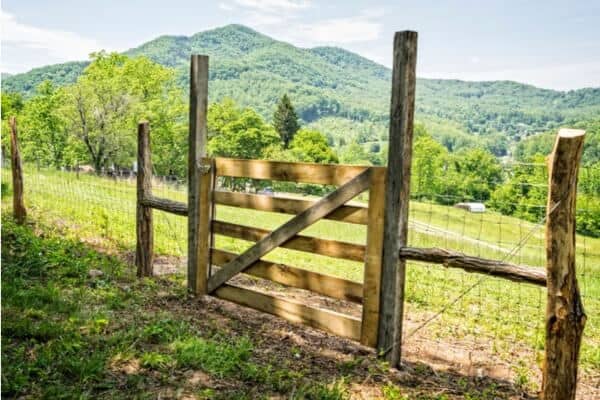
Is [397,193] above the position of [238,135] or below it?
below

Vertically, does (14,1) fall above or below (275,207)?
above

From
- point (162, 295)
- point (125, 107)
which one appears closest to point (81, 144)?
point (125, 107)

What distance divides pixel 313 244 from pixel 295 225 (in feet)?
0.97

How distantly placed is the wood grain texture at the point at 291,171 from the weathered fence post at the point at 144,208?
5.52ft

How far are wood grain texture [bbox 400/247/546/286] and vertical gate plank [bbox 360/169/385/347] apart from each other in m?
0.28

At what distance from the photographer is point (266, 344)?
Result: 522 cm

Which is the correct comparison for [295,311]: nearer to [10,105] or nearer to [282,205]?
[282,205]

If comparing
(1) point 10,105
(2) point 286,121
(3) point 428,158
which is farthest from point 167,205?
(2) point 286,121

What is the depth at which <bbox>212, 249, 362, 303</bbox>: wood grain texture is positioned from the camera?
5.15 metres

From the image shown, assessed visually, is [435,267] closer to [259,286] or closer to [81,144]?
[259,286]

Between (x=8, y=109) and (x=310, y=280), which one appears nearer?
(x=310, y=280)

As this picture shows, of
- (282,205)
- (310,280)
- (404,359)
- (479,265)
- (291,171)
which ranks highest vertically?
(291,171)

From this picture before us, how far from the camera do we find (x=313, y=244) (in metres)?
5.45

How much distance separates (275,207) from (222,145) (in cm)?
7627
